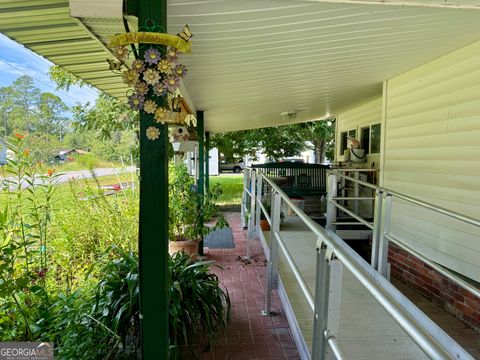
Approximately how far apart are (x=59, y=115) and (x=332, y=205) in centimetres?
456

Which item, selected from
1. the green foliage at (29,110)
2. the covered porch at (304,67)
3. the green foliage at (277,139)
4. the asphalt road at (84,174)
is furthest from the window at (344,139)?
the green foliage at (29,110)

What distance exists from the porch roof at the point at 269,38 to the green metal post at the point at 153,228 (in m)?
0.23

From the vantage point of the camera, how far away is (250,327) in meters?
2.85

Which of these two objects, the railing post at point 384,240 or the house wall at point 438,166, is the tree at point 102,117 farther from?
the railing post at point 384,240

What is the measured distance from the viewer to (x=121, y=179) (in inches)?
209

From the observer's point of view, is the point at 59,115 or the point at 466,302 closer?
the point at 466,302

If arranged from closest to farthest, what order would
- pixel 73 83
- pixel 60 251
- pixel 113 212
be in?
pixel 60 251, pixel 113 212, pixel 73 83

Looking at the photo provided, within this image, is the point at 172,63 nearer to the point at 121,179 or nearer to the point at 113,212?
the point at 113,212

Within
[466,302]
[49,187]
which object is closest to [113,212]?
[49,187]

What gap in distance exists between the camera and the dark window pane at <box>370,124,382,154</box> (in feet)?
19.2

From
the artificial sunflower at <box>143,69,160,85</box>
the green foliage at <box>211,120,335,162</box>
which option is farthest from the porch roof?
the green foliage at <box>211,120,335,162</box>

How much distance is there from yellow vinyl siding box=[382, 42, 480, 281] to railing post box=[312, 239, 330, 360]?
7.21ft

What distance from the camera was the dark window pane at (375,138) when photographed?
5855 mm

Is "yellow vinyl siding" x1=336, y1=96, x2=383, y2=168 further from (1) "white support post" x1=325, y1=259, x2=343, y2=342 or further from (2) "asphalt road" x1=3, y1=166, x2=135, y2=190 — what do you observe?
(1) "white support post" x1=325, y1=259, x2=343, y2=342
